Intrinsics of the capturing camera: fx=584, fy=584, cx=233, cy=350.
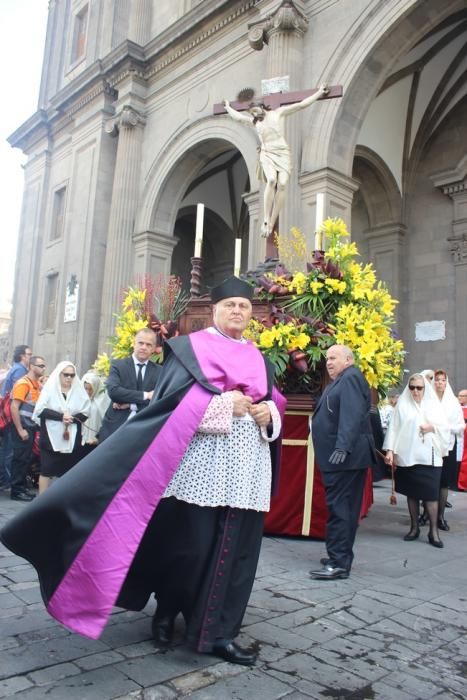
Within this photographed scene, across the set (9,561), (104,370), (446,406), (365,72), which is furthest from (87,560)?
(365,72)

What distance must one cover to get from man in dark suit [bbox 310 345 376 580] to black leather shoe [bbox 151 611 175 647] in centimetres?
154

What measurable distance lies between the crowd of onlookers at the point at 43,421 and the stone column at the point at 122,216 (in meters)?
7.14

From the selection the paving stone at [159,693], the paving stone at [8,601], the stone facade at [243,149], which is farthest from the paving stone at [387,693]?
the stone facade at [243,149]

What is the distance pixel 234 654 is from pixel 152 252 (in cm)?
1320

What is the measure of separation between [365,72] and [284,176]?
207 inches

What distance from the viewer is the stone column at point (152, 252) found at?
49.2ft

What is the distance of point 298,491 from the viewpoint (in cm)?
521

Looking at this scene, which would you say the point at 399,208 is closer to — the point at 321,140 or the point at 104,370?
the point at 321,140

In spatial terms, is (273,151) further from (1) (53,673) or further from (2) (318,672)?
(1) (53,673)

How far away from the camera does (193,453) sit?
8.85 feet

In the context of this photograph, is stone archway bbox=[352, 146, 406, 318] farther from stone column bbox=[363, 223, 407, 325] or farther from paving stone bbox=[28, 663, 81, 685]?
paving stone bbox=[28, 663, 81, 685]

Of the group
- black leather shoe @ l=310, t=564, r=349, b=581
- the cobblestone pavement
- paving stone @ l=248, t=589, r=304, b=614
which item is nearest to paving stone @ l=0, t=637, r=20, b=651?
the cobblestone pavement

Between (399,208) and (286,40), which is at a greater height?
(286,40)

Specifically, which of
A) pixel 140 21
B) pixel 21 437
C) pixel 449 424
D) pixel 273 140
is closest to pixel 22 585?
pixel 21 437
